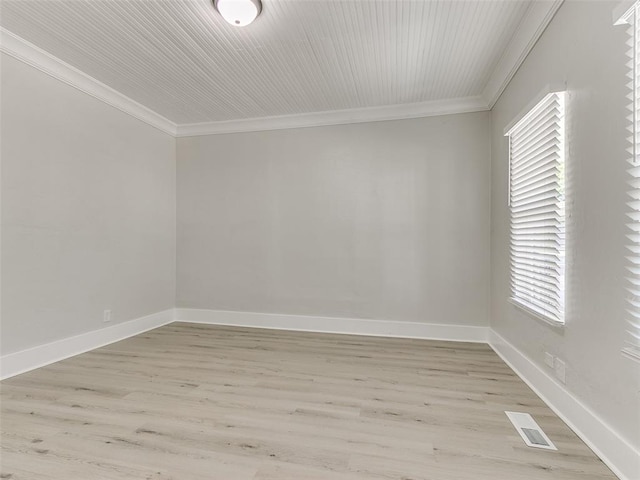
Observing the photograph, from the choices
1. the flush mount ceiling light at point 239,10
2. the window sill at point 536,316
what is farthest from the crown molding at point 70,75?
the window sill at point 536,316

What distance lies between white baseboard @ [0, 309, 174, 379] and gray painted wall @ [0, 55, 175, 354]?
6 cm

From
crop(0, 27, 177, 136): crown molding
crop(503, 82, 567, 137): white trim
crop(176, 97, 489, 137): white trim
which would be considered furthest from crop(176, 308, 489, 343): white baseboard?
crop(0, 27, 177, 136): crown molding

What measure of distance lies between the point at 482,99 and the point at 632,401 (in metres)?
3.09

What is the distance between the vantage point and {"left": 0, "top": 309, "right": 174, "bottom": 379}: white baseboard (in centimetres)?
247

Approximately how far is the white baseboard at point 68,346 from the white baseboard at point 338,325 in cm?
66

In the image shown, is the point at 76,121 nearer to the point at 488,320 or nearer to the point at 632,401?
the point at 632,401

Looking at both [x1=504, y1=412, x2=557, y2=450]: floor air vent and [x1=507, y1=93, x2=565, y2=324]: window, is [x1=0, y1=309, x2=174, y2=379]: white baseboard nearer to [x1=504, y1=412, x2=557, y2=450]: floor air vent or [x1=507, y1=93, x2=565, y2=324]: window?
[x1=504, y1=412, x2=557, y2=450]: floor air vent

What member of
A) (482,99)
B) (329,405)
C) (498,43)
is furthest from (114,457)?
(482,99)

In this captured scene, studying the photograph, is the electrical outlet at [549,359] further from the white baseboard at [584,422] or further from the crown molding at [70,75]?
the crown molding at [70,75]

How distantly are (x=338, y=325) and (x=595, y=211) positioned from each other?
281cm

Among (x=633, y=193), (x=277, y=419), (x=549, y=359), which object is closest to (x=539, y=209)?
(x=633, y=193)

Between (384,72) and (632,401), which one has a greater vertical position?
(384,72)

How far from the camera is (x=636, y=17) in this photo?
4.15ft

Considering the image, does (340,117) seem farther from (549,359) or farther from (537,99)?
(549,359)
